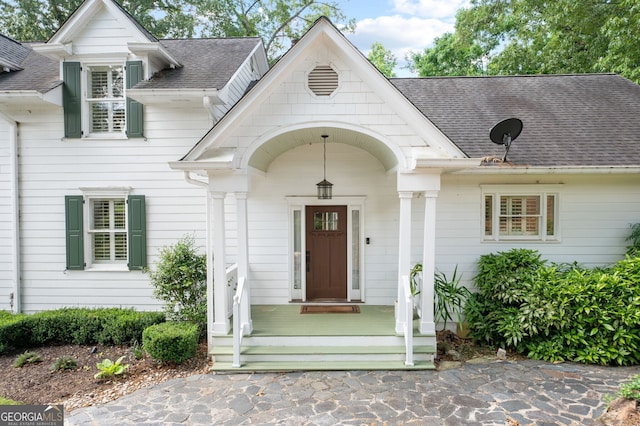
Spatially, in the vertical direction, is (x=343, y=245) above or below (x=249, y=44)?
below

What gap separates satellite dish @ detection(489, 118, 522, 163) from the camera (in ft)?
20.3

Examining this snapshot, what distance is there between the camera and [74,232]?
702cm

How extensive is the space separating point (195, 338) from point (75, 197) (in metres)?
4.01

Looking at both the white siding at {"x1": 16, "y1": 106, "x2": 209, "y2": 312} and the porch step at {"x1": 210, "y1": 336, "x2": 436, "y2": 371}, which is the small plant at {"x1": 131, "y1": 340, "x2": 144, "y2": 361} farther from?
the porch step at {"x1": 210, "y1": 336, "x2": 436, "y2": 371}

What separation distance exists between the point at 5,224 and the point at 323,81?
7.11 metres

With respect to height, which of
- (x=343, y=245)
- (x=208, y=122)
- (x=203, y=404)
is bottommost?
(x=203, y=404)

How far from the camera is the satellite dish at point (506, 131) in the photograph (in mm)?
6195

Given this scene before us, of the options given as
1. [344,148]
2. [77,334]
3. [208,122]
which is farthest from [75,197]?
[344,148]

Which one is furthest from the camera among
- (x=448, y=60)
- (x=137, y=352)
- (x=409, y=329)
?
(x=448, y=60)

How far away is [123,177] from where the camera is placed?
7.02 metres

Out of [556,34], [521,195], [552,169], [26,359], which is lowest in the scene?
[26,359]

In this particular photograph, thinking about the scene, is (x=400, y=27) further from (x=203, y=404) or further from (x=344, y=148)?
(x=203, y=404)

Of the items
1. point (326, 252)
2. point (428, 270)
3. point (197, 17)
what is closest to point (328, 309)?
point (326, 252)

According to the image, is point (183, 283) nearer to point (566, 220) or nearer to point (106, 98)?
point (106, 98)
